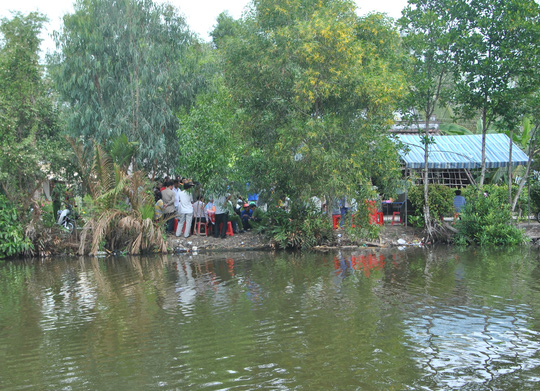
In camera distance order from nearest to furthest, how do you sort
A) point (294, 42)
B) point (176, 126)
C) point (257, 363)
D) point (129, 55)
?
point (257, 363) → point (294, 42) → point (129, 55) → point (176, 126)

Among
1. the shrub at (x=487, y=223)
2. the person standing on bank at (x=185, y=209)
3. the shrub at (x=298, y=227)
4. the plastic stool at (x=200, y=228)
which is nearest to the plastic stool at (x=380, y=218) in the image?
the shrub at (x=298, y=227)

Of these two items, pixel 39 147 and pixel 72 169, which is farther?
pixel 72 169

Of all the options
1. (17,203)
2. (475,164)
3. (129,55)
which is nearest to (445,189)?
(475,164)

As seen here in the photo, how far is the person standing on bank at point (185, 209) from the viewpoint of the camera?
65.1ft

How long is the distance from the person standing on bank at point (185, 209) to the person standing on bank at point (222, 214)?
906mm

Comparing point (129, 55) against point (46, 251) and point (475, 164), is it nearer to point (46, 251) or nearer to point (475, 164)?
point (46, 251)

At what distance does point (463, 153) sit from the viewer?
999 inches

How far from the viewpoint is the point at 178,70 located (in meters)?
23.4

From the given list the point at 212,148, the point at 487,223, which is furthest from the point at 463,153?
the point at 212,148

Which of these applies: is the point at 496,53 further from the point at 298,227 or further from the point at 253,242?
the point at 253,242

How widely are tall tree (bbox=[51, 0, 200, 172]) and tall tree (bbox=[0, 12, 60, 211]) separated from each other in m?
1.77

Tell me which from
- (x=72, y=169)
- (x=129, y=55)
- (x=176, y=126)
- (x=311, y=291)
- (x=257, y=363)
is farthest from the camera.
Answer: (x=176, y=126)

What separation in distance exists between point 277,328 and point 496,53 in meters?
14.8

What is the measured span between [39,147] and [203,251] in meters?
6.27
